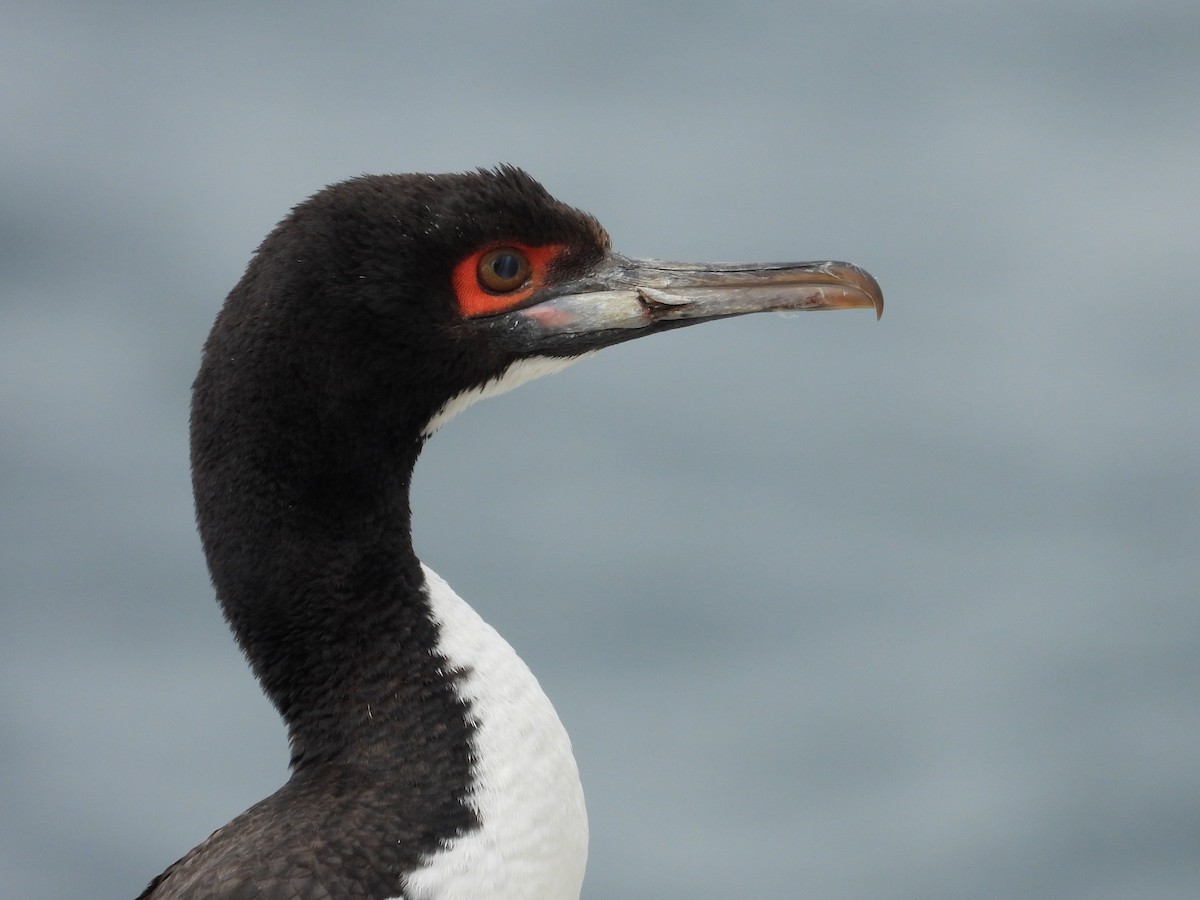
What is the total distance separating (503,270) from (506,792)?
4.42 ft

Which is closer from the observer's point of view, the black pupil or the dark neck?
the dark neck

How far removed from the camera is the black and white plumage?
4602mm

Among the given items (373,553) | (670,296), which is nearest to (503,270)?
(670,296)

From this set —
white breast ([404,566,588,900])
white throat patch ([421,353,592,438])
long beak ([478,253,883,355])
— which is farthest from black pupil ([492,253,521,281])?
white breast ([404,566,588,900])

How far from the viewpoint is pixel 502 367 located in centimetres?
512

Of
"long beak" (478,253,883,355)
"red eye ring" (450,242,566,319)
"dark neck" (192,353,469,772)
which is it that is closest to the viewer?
"dark neck" (192,353,469,772)

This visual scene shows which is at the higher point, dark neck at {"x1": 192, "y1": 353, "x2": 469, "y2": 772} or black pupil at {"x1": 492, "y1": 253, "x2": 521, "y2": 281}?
black pupil at {"x1": 492, "y1": 253, "x2": 521, "y2": 281}

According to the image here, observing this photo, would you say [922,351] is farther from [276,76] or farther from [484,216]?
[484,216]

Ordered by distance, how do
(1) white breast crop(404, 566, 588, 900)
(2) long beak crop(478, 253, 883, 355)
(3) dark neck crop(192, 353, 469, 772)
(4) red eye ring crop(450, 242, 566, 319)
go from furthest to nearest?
(2) long beak crop(478, 253, 883, 355)
(4) red eye ring crop(450, 242, 566, 319)
(3) dark neck crop(192, 353, 469, 772)
(1) white breast crop(404, 566, 588, 900)

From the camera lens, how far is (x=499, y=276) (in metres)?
5.05

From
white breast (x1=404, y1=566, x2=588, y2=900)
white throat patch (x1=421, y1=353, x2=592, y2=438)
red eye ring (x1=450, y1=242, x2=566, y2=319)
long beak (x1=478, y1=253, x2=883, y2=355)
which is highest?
long beak (x1=478, y1=253, x2=883, y2=355)

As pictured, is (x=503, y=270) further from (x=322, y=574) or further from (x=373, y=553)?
(x=322, y=574)

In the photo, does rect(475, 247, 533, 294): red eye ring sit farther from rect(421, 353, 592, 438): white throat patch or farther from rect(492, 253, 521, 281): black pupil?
rect(421, 353, 592, 438): white throat patch

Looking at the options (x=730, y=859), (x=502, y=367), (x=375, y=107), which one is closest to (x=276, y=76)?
(x=375, y=107)
